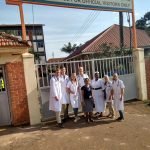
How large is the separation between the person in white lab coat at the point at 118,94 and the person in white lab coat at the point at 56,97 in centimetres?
191

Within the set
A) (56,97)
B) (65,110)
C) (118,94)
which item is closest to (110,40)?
(118,94)

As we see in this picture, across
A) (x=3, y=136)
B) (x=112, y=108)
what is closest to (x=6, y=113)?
(x=3, y=136)

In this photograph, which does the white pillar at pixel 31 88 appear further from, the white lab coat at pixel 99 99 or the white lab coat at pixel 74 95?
the white lab coat at pixel 99 99

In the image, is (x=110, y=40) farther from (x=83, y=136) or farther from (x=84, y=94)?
(x=83, y=136)

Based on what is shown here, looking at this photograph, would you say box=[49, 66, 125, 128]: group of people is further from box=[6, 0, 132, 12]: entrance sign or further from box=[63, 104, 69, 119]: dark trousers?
box=[6, 0, 132, 12]: entrance sign

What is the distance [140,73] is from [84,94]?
423 cm

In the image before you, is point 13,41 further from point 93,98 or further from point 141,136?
point 141,136

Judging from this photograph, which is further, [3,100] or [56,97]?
[3,100]

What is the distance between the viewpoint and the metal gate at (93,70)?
31.9 ft

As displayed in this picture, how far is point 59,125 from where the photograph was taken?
890 centimetres

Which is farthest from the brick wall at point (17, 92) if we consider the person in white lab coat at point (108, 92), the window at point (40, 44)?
the window at point (40, 44)

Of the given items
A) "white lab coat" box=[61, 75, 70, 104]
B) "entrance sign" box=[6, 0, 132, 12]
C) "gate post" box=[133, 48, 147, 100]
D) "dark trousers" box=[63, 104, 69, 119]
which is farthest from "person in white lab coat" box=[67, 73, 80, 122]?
"gate post" box=[133, 48, 147, 100]

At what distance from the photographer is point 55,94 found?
29.0 ft

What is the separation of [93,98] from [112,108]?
0.75 meters
